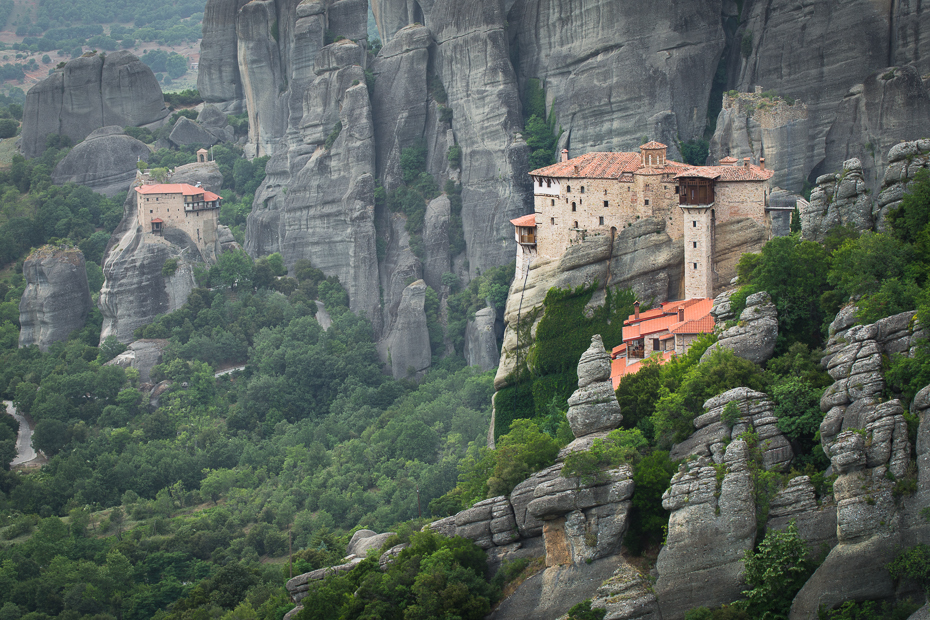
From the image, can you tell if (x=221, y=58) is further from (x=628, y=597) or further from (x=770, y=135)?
(x=628, y=597)

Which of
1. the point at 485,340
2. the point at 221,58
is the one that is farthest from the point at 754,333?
the point at 221,58

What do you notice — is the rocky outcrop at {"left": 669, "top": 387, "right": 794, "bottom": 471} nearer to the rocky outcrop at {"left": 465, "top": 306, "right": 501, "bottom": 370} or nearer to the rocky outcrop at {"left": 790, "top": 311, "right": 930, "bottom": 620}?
the rocky outcrop at {"left": 790, "top": 311, "right": 930, "bottom": 620}

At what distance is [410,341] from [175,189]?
61.9ft

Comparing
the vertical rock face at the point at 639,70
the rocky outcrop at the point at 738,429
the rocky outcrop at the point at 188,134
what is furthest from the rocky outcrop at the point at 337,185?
the rocky outcrop at the point at 738,429

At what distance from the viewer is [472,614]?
38.7m

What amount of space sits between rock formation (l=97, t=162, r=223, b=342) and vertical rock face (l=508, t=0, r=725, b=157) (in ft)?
85.7

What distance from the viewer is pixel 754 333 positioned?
134ft

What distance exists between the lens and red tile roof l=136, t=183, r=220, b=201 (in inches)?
3415

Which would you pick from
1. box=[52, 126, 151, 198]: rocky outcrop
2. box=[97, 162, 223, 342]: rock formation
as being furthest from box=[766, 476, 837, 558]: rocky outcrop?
box=[52, 126, 151, 198]: rocky outcrop

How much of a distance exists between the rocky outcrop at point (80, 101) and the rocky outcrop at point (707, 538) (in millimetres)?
78968

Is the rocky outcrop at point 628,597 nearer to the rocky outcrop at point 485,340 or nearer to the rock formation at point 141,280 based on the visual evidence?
the rocky outcrop at point 485,340

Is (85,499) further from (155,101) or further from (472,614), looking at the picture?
(155,101)

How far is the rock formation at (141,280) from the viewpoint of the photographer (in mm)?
84562

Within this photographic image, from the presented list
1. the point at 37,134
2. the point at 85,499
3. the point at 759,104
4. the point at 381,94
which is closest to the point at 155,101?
the point at 37,134
